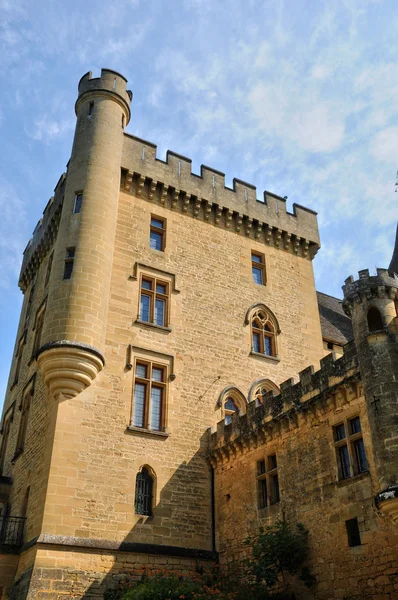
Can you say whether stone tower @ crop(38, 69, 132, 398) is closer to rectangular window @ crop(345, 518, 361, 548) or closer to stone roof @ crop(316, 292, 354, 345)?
rectangular window @ crop(345, 518, 361, 548)

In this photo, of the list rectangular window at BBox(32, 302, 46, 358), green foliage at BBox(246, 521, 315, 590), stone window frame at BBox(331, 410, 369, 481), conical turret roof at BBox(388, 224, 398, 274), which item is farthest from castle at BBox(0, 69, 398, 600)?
conical turret roof at BBox(388, 224, 398, 274)

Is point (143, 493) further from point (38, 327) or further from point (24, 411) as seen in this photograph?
point (38, 327)

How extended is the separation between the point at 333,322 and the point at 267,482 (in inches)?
461

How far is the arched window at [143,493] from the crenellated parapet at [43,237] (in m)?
9.23

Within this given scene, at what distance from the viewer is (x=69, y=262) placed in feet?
55.3

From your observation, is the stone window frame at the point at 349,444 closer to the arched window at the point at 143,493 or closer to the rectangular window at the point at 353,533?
the rectangular window at the point at 353,533

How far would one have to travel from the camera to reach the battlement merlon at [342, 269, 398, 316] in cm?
1232

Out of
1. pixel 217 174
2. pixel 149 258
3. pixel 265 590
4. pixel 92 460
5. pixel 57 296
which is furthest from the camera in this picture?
pixel 217 174

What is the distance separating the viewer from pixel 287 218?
75.3 feet

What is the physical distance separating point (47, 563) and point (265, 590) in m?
4.80

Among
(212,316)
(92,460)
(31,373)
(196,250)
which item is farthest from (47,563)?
(196,250)

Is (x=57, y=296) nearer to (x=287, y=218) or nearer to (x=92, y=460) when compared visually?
(x=92, y=460)

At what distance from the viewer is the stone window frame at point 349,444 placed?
1192 centimetres

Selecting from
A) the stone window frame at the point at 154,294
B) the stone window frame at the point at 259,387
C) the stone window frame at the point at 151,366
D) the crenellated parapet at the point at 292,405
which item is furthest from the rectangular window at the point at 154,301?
the crenellated parapet at the point at 292,405
